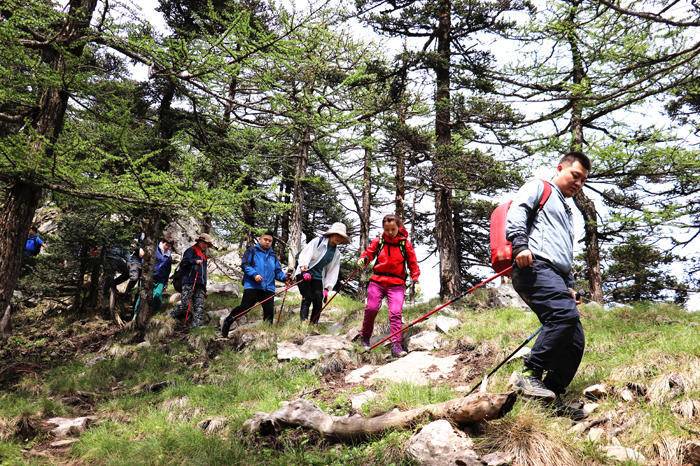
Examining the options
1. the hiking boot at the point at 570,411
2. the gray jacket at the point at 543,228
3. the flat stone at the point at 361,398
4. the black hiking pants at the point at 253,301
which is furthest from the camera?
the black hiking pants at the point at 253,301

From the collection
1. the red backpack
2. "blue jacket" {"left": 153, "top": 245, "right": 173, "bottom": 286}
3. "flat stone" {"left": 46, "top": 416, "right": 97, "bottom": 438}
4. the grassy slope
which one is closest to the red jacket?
the grassy slope

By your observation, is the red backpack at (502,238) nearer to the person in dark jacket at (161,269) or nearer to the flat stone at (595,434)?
the flat stone at (595,434)

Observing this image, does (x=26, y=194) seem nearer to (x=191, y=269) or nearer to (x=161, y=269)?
(x=191, y=269)

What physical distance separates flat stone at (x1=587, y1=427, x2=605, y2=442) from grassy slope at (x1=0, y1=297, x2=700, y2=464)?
0.14 m

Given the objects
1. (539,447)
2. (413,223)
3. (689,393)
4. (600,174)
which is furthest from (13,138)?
(413,223)

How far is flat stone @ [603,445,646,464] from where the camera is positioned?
2.92m

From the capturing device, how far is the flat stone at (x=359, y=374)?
→ 598 centimetres

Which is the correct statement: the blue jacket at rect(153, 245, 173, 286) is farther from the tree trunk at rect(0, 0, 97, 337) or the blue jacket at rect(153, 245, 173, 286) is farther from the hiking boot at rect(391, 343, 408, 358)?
the hiking boot at rect(391, 343, 408, 358)

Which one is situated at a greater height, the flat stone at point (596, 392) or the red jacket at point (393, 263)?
the red jacket at point (393, 263)

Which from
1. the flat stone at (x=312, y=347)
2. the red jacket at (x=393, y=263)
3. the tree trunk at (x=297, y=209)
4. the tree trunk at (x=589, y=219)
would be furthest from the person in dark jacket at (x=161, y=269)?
the tree trunk at (x=589, y=219)

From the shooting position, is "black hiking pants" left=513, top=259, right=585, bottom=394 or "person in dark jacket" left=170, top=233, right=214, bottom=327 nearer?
"black hiking pants" left=513, top=259, right=585, bottom=394

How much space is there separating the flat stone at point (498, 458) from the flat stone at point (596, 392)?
159cm

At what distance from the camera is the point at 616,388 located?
4.05 meters

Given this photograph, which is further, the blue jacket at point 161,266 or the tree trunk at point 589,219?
the blue jacket at point 161,266
